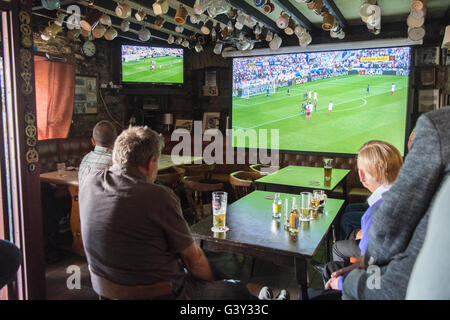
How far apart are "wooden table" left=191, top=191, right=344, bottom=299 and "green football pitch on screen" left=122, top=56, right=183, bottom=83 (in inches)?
190

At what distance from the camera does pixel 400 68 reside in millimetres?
5930

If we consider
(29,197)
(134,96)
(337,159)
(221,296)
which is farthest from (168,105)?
(221,296)

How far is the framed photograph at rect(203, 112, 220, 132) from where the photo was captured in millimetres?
7446

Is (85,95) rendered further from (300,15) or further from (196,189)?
(300,15)

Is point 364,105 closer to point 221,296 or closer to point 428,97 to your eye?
point 428,97

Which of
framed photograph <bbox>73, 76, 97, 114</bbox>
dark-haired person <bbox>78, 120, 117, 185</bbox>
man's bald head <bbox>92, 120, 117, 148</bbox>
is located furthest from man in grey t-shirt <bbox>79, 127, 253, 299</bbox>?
framed photograph <bbox>73, 76, 97, 114</bbox>

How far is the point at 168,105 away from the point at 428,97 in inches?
201

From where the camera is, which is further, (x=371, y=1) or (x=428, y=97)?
(x=428, y=97)

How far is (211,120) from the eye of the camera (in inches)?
294

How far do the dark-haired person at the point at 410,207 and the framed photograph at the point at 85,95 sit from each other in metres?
6.02

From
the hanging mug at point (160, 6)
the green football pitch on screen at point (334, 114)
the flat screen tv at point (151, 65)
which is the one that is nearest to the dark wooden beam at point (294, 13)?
the green football pitch on screen at point (334, 114)

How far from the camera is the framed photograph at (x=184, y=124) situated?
24.5ft

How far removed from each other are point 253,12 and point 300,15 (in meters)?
0.91

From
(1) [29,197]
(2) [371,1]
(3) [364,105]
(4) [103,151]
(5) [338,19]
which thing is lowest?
(1) [29,197]
